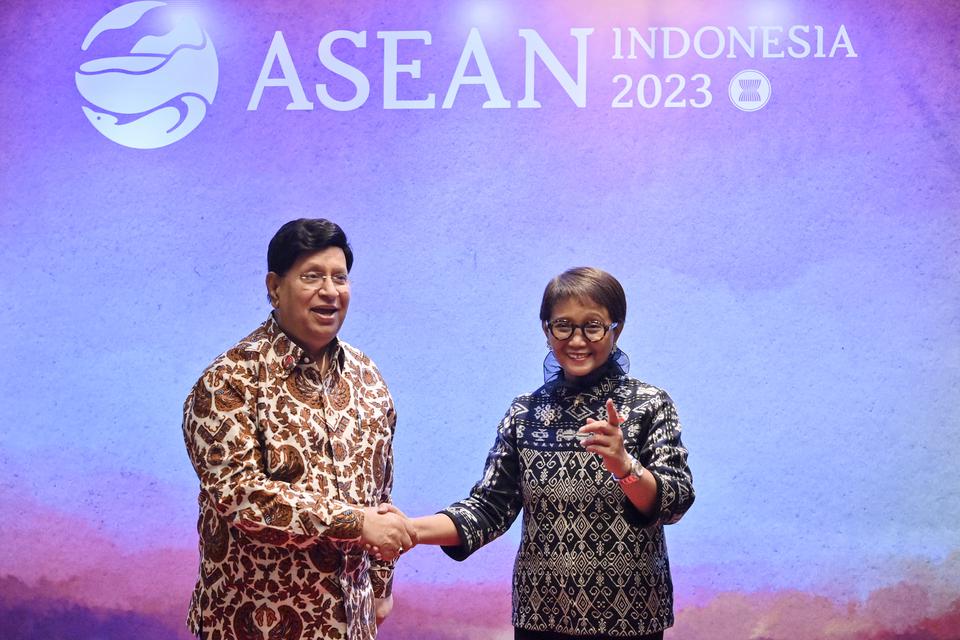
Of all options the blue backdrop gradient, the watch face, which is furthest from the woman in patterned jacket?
the blue backdrop gradient

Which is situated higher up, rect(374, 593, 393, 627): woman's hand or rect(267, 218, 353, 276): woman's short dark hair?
rect(267, 218, 353, 276): woman's short dark hair

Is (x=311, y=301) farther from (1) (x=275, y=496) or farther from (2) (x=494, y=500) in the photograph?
(2) (x=494, y=500)

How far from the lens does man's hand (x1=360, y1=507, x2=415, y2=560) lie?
2307 millimetres

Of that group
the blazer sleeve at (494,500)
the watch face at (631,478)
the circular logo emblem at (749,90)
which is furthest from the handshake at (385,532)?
the circular logo emblem at (749,90)

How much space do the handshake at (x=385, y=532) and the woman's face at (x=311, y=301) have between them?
0.39 metres

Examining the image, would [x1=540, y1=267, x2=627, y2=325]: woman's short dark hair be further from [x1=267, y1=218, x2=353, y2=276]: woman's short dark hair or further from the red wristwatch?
[x1=267, y1=218, x2=353, y2=276]: woman's short dark hair

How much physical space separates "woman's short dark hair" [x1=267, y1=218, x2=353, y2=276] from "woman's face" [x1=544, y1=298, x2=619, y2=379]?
1.82 ft

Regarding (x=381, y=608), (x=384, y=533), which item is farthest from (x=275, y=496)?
(x=381, y=608)

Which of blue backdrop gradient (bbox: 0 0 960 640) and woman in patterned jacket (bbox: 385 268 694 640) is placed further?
blue backdrop gradient (bbox: 0 0 960 640)

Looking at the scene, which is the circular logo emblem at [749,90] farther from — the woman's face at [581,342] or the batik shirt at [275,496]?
the batik shirt at [275,496]

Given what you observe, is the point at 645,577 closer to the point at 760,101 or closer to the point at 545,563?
the point at 545,563

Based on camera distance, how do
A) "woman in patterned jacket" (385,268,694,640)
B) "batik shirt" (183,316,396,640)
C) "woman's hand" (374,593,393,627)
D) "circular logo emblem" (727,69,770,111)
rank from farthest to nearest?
"circular logo emblem" (727,69,770,111) → "woman's hand" (374,593,393,627) → "woman in patterned jacket" (385,268,694,640) → "batik shirt" (183,316,396,640)

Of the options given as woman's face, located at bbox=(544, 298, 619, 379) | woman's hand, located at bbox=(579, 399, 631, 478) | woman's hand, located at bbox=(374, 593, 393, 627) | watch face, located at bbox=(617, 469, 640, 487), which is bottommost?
woman's hand, located at bbox=(374, 593, 393, 627)

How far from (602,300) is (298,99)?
2008mm
